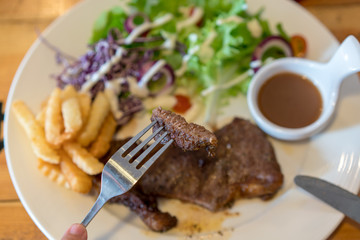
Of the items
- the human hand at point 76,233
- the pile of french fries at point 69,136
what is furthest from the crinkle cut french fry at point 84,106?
the human hand at point 76,233

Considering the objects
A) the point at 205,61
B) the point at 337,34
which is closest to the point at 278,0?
the point at 337,34

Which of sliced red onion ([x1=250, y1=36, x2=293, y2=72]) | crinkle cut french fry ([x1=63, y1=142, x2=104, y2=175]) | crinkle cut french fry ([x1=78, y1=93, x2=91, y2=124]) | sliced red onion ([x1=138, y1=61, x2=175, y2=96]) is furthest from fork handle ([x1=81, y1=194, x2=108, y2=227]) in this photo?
sliced red onion ([x1=250, y1=36, x2=293, y2=72])

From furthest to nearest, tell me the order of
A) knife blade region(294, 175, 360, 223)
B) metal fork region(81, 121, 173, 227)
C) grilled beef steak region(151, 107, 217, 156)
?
1. knife blade region(294, 175, 360, 223)
2. metal fork region(81, 121, 173, 227)
3. grilled beef steak region(151, 107, 217, 156)

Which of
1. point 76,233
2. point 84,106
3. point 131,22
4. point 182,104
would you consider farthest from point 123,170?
point 131,22

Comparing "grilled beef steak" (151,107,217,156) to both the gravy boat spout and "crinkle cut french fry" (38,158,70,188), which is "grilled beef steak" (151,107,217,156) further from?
"crinkle cut french fry" (38,158,70,188)

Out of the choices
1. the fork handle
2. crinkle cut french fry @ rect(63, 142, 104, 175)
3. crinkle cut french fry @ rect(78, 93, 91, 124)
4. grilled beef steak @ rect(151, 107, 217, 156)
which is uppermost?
grilled beef steak @ rect(151, 107, 217, 156)

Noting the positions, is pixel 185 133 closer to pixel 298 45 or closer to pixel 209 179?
pixel 209 179

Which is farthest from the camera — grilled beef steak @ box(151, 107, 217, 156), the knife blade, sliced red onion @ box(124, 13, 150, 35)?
sliced red onion @ box(124, 13, 150, 35)

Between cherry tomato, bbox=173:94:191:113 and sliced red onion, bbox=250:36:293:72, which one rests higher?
sliced red onion, bbox=250:36:293:72
